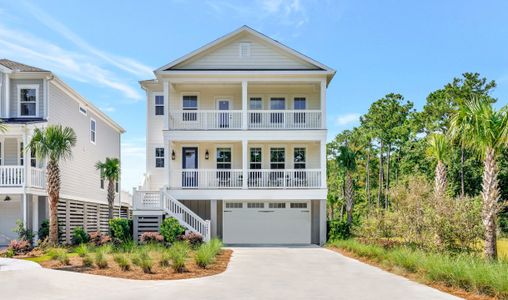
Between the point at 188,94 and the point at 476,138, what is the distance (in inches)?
616

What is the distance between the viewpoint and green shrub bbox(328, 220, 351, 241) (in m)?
23.7

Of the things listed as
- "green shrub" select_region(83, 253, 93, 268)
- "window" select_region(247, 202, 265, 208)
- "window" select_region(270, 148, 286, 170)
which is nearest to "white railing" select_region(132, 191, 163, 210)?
"window" select_region(247, 202, 265, 208)

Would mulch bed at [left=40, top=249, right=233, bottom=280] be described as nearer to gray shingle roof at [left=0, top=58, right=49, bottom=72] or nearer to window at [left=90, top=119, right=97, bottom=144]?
gray shingle roof at [left=0, top=58, right=49, bottom=72]

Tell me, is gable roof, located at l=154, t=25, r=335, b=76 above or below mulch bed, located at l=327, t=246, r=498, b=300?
above

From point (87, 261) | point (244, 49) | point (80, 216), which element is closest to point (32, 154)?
point (80, 216)

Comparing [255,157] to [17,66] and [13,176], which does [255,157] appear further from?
[17,66]

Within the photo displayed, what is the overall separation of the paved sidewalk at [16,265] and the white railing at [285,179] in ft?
36.7

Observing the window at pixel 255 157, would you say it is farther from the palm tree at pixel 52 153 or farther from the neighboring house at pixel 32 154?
the neighboring house at pixel 32 154

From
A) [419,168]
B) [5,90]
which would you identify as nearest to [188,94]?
[5,90]

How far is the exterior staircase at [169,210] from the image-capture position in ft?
72.7

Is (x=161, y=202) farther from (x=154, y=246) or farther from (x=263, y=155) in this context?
(x=263, y=155)

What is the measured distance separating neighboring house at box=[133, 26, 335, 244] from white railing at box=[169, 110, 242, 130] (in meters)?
0.05

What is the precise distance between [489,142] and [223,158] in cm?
Answer: 1445

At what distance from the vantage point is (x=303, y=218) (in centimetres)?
2481
